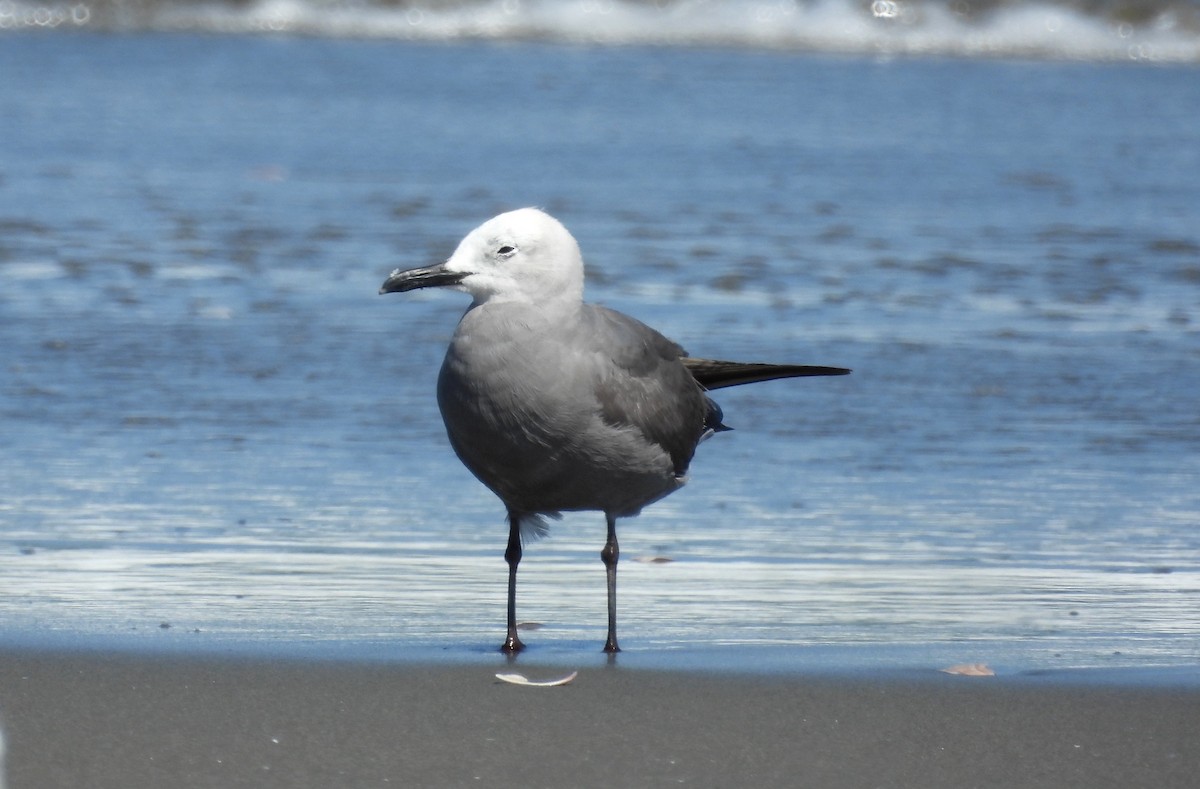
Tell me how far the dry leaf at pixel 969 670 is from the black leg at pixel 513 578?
105 cm

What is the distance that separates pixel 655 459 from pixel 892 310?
487 centimetres

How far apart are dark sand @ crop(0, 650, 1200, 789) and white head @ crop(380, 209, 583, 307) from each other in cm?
94

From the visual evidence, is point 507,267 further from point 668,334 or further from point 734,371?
point 668,334

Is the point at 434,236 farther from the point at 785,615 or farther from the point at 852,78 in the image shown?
the point at 852,78

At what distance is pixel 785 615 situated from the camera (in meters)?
5.44

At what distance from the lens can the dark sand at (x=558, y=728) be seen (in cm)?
405

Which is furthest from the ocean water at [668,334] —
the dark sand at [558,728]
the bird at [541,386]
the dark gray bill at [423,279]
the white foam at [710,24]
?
the white foam at [710,24]

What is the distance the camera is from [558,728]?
438 centimetres

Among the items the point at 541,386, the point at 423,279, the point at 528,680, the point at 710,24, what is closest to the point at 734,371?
the point at 541,386

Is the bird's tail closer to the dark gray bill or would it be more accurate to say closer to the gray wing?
the gray wing

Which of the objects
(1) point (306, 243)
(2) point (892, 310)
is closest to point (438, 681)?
(2) point (892, 310)

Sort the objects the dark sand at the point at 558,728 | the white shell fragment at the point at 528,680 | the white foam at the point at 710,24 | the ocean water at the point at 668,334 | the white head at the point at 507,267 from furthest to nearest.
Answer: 1. the white foam at the point at 710,24
2. the ocean water at the point at 668,334
3. the white head at the point at 507,267
4. the white shell fragment at the point at 528,680
5. the dark sand at the point at 558,728

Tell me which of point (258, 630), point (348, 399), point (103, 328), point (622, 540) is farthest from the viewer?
point (103, 328)

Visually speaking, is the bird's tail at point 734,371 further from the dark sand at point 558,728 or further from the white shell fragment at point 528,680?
the white shell fragment at point 528,680
